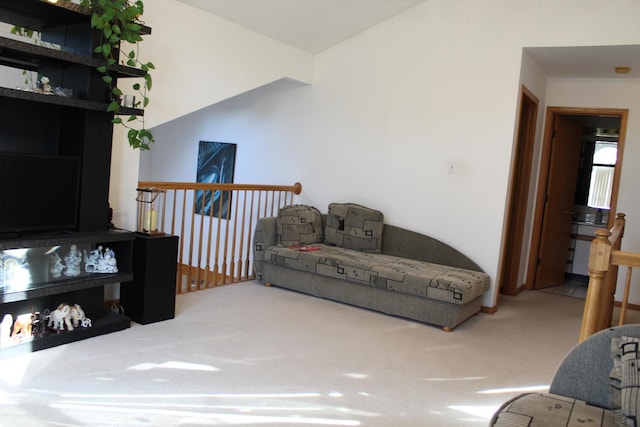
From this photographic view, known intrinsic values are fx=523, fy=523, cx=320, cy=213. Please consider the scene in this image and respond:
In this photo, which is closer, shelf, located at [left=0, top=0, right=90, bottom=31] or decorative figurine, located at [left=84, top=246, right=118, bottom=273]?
shelf, located at [left=0, top=0, right=90, bottom=31]

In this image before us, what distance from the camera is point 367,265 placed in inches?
176

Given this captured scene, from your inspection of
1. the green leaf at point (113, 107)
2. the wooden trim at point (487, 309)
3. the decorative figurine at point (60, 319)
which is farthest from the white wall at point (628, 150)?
the decorative figurine at point (60, 319)

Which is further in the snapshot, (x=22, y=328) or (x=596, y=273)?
(x=22, y=328)

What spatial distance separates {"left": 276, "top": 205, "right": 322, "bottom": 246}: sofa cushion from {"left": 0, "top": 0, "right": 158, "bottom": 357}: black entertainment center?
178 centimetres

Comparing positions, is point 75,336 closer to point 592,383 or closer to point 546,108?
point 592,383

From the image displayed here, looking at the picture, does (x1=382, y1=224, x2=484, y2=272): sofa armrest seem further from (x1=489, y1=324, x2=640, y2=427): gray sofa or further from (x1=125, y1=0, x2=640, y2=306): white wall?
(x1=489, y1=324, x2=640, y2=427): gray sofa

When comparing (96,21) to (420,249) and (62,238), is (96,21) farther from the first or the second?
(420,249)

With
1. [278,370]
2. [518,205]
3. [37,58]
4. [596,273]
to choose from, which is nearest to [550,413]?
[596,273]

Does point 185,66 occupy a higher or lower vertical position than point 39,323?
higher

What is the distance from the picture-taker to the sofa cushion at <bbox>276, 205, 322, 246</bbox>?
5066 mm

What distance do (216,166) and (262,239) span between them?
173cm

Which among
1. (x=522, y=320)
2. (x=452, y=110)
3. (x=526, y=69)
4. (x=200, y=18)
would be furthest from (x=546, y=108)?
(x=200, y=18)

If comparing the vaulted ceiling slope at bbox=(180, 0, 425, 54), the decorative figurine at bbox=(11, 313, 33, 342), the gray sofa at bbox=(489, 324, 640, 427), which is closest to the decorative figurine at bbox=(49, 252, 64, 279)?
the decorative figurine at bbox=(11, 313, 33, 342)

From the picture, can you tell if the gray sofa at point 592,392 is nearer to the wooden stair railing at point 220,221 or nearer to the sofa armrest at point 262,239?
the wooden stair railing at point 220,221
